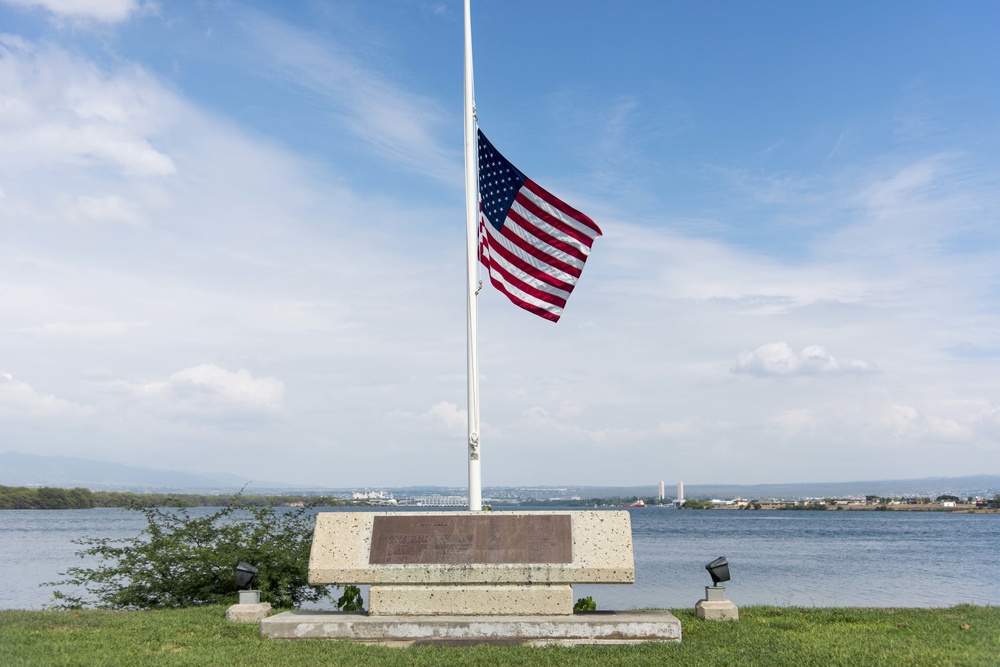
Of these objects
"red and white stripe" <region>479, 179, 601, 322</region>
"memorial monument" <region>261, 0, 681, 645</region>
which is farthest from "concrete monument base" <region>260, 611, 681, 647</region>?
"red and white stripe" <region>479, 179, 601, 322</region>

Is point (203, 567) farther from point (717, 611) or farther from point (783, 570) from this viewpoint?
point (783, 570)

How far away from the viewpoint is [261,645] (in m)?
9.87

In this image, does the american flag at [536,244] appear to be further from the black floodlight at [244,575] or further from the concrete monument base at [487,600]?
the black floodlight at [244,575]

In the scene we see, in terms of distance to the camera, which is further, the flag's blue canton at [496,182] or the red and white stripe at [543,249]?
the flag's blue canton at [496,182]

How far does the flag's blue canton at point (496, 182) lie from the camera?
11.9 metres

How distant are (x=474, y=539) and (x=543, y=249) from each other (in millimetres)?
4193

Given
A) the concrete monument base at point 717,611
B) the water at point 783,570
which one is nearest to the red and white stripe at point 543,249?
the concrete monument base at point 717,611

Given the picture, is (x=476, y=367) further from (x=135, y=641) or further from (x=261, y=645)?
(x=135, y=641)

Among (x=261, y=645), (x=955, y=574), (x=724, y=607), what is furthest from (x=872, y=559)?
(x=261, y=645)

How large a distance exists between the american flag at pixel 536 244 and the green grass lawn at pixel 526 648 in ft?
15.5

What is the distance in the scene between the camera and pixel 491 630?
10.1 metres

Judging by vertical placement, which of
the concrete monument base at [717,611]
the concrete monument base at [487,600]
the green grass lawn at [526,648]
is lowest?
the green grass lawn at [526,648]

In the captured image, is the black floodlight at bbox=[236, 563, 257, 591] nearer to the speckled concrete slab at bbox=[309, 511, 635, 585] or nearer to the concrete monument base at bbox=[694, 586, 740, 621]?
the speckled concrete slab at bbox=[309, 511, 635, 585]

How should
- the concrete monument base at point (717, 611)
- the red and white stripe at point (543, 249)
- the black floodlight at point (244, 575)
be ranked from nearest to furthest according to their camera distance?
the concrete monument base at point (717, 611) < the black floodlight at point (244, 575) < the red and white stripe at point (543, 249)
